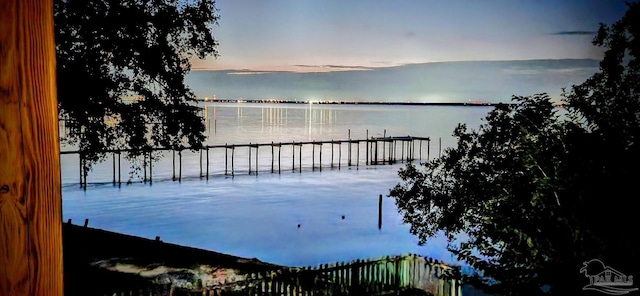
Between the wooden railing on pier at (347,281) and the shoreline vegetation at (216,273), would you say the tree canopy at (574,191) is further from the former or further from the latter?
the shoreline vegetation at (216,273)

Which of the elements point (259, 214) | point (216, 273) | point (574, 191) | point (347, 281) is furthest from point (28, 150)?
point (259, 214)

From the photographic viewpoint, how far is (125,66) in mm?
14016

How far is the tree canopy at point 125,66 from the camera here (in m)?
12.5

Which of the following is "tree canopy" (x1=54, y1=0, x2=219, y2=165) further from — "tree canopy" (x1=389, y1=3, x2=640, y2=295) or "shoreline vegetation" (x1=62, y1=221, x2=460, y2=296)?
"tree canopy" (x1=389, y1=3, x2=640, y2=295)

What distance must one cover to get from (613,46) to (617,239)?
5423 millimetres

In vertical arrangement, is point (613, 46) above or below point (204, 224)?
above

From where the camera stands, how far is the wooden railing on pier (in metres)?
10.8

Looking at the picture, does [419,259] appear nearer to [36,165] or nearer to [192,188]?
[36,165]

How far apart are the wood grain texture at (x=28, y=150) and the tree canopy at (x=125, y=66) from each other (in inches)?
476

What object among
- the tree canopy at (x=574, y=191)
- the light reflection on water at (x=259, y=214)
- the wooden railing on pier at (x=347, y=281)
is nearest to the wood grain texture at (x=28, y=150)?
the tree canopy at (x=574, y=191)

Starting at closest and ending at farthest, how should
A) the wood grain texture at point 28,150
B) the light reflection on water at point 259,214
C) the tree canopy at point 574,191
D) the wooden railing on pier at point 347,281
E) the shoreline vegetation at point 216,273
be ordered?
the wood grain texture at point 28,150 → the tree canopy at point 574,191 → the wooden railing on pier at point 347,281 → the shoreline vegetation at point 216,273 → the light reflection on water at point 259,214

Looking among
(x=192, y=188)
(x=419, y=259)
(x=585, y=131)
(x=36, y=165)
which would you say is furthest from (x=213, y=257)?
(x=192, y=188)

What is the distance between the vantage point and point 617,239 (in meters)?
6.55

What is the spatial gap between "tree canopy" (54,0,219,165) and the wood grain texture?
39.6ft
